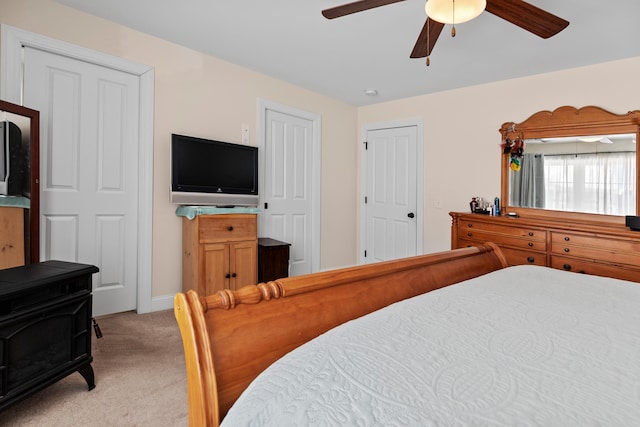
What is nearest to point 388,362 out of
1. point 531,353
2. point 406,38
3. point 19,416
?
point 531,353

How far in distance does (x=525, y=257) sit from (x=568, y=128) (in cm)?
135

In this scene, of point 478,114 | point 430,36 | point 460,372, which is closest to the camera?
point 460,372

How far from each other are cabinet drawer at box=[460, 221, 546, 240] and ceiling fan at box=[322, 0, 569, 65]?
5.89 feet

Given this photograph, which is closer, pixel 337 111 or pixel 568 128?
pixel 568 128

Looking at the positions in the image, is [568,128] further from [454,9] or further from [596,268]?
[454,9]

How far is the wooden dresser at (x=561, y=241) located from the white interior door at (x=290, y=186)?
1780 millimetres

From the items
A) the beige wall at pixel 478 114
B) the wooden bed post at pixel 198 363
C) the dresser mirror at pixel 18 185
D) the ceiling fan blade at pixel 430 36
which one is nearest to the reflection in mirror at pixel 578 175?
the beige wall at pixel 478 114

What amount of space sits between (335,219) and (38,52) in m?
→ 3.46

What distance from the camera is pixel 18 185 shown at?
2117 mm

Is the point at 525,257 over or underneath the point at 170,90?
underneath

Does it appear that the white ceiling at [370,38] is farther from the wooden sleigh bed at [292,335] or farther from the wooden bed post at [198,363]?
the wooden bed post at [198,363]

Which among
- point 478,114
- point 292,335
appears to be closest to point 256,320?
point 292,335

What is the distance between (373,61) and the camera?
11.0ft

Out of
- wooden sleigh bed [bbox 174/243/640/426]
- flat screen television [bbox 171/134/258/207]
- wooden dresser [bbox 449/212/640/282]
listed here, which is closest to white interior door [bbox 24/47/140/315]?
flat screen television [bbox 171/134/258/207]
